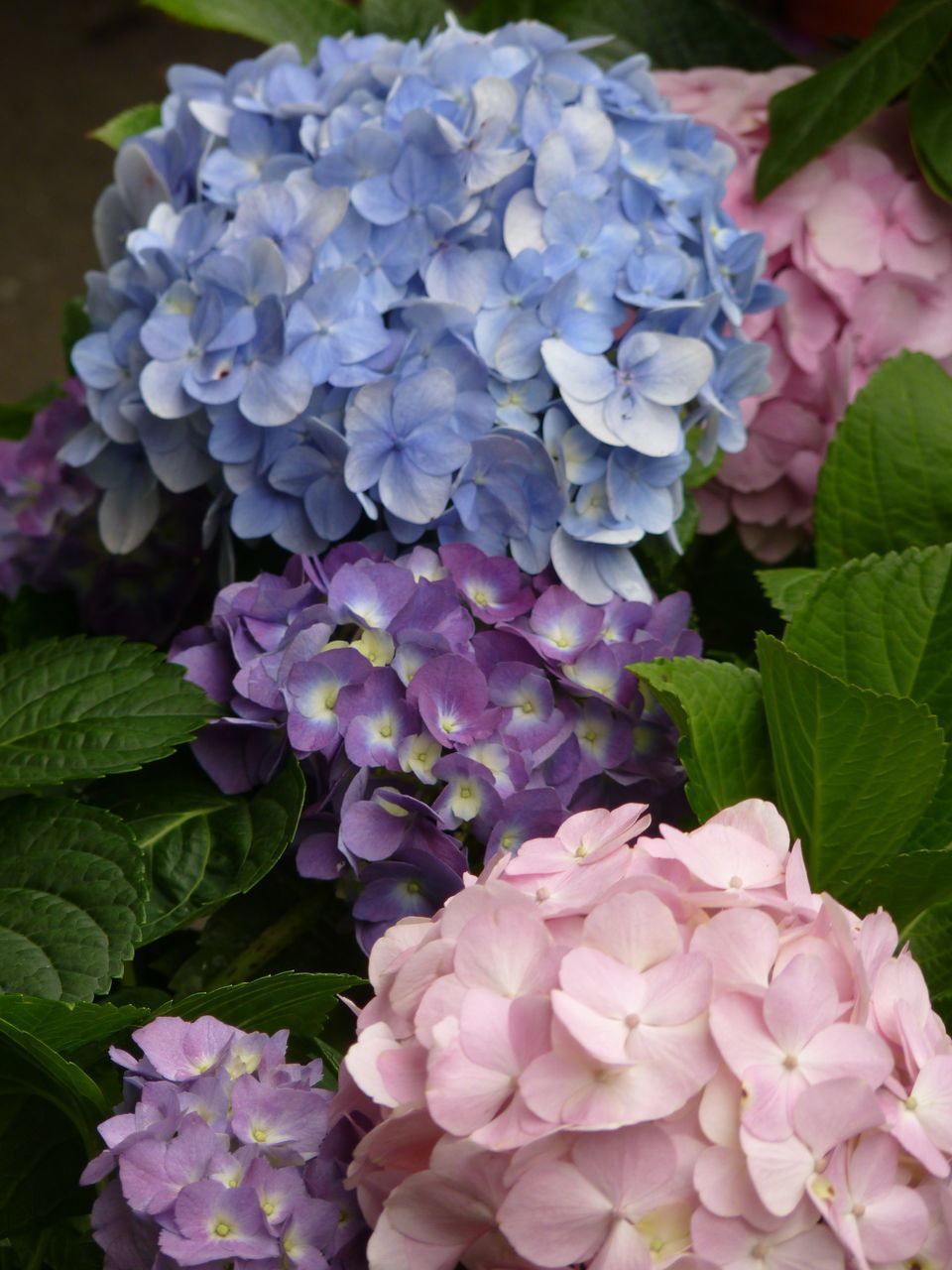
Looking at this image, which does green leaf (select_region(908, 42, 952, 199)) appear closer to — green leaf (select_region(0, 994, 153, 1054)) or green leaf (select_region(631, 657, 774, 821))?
green leaf (select_region(631, 657, 774, 821))

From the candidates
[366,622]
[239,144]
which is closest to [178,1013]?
[366,622]

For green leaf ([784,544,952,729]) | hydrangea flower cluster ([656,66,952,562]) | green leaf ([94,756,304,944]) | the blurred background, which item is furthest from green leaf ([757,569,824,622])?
the blurred background

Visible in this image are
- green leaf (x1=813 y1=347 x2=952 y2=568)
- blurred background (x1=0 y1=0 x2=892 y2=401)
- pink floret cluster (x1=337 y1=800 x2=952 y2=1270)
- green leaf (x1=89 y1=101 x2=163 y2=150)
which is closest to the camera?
pink floret cluster (x1=337 y1=800 x2=952 y2=1270)

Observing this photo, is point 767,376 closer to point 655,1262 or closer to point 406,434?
point 406,434

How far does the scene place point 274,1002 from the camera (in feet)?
1.81

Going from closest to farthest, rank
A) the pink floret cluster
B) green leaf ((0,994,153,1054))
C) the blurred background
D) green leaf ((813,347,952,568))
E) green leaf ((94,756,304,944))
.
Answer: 1. the pink floret cluster
2. green leaf ((0,994,153,1054))
3. green leaf ((94,756,304,944))
4. green leaf ((813,347,952,568))
5. the blurred background

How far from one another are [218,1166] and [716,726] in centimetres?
28

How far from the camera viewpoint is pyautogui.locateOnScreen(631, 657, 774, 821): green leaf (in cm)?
59

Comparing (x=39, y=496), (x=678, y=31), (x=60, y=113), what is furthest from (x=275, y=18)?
(x=60, y=113)

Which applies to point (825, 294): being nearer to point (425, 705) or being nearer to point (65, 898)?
point (425, 705)

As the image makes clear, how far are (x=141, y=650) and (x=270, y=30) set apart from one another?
545 mm

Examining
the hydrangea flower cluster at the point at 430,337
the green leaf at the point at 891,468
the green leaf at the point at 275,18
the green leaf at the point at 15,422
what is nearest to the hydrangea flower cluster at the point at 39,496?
the hydrangea flower cluster at the point at 430,337

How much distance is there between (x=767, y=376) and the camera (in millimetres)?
781

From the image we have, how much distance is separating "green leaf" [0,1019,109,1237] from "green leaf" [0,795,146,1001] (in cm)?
4
